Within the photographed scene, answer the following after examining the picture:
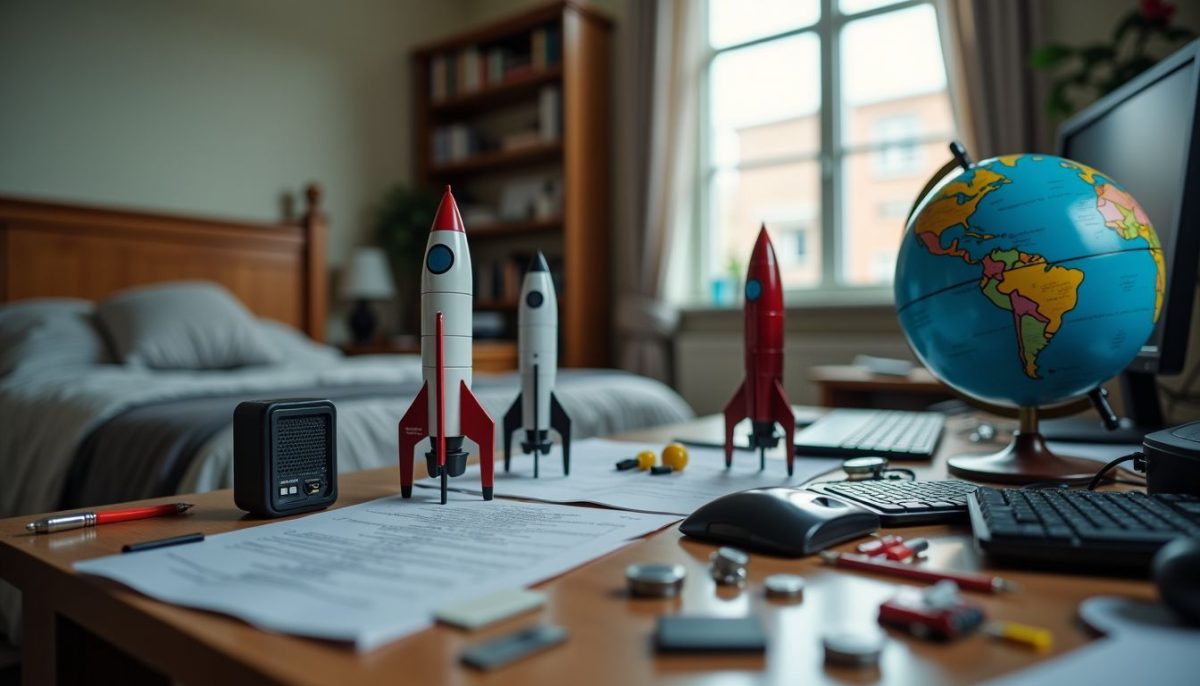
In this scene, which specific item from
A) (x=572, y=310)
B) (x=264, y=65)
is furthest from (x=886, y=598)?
(x=264, y=65)

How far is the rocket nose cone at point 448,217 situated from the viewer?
73cm

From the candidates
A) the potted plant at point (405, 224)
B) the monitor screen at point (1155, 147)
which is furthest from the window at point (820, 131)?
the monitor screen at point (1155, 147)

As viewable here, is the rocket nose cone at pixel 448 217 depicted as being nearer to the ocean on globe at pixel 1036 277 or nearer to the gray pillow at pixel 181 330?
the ocean on globe at pixel 1036 277

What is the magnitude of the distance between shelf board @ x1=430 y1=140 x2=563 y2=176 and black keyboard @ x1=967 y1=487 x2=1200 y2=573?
129 inches

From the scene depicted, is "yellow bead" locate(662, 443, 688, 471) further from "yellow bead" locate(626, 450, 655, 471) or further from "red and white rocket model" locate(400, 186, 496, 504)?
"red and white rocket model" locate(400, 186, 496, 504)

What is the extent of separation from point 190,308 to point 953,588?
2715 mm

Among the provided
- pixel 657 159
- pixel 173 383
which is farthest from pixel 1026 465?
pixel 657 159

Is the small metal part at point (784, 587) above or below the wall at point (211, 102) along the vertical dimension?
below

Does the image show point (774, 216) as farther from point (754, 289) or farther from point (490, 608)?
point (490, 608)

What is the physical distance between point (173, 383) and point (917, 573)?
1.81 m

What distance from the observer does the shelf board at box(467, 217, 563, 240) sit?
3.69 metres

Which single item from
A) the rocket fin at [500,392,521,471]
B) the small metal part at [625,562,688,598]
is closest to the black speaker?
the rocket fin at [500,392,521,471]

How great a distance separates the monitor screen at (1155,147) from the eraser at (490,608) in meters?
0.88

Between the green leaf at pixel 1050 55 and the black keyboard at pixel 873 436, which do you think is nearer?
the black keyboard at pixel 873 436
